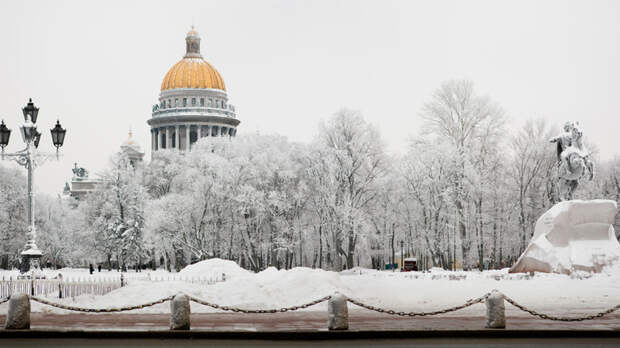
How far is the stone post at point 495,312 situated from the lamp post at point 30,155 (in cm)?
2076

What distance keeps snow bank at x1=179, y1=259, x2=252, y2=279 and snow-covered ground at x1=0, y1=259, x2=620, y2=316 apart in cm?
827

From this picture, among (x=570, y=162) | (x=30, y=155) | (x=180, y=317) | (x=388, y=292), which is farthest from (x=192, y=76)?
(x=180, y=317)

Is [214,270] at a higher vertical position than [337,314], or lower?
higher

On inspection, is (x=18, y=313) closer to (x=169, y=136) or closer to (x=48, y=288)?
(x=48, y=288)

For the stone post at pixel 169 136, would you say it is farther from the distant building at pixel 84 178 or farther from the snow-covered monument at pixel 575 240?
the snow-covered monument at pixel 575 240

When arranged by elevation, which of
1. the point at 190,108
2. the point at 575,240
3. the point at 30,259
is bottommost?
the point at 30,259

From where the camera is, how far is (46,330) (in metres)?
19.0

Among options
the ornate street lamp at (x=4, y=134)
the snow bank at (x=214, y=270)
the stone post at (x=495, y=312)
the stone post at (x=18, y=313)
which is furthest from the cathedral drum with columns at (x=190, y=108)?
the stone post at (x=495, y=312)

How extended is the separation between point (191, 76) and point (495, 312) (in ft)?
432

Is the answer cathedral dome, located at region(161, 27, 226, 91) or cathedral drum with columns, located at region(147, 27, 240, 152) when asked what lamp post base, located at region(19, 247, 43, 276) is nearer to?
cathedral drum with columns, located at region(147, 27, 240, 152)

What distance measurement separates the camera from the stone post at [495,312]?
1959 cm

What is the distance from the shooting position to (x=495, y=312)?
1966 centimetres

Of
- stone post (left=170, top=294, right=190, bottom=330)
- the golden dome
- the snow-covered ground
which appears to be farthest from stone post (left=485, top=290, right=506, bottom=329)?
the golden dome

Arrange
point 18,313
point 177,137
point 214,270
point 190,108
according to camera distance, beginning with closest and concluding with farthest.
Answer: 1. point 18,313
2. point 214,270
3. point 177,137
4. point 190,108
